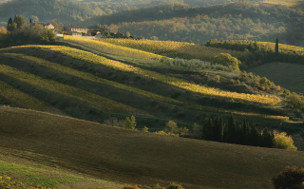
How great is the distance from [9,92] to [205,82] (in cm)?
5057

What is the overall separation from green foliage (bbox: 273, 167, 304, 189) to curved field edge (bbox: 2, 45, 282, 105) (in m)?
64.8

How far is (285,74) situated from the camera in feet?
565

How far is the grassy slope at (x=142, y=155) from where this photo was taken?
44688 millimetres

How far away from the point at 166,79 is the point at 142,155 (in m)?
70.1

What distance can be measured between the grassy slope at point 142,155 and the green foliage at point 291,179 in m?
4.52

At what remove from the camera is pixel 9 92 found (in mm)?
102375

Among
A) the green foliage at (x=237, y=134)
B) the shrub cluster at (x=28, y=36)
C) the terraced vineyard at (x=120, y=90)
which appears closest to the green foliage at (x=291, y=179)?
the green foliage at (x=237, y=134)

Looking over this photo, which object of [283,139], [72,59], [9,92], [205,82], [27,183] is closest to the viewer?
[27,183]

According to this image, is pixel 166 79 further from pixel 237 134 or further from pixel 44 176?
pixel 44 176

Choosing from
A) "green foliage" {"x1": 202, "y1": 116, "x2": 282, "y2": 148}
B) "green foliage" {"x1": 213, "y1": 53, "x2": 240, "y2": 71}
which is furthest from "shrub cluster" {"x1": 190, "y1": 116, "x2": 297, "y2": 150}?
"green foliage" {"x1": 213, "y1": 53, "x2": 240, "y2": 71}

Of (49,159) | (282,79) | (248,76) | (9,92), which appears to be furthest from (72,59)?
(49,159)

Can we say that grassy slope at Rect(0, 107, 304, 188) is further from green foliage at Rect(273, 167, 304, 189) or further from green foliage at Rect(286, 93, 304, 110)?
green foliage at Rect(286, 93, 304, 110)

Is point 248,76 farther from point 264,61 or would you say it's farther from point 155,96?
point 264,61

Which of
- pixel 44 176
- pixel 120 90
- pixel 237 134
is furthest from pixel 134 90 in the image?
pixel 44 176
